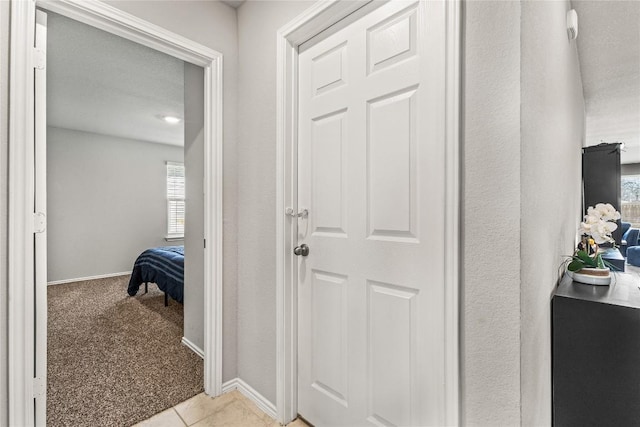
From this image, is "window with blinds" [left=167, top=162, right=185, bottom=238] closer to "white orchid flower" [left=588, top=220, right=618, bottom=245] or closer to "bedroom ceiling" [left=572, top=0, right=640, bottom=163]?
"white orchid flower" [left=588, top=220, right=618, bottom=245]

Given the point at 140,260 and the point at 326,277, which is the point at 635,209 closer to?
the point at 326,277

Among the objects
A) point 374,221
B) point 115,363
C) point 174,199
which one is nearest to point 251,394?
point 115,363

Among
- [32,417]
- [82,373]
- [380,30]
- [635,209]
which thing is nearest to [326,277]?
[380,30]

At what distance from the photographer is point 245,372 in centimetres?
190

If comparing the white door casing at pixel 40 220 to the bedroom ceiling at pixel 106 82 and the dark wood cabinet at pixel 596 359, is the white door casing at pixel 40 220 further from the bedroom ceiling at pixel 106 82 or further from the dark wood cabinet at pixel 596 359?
the dark wood cabinet at pixel 596 359

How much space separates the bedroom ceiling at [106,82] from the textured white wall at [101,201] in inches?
16.3

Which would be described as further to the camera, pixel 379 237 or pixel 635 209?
pixel 635 209

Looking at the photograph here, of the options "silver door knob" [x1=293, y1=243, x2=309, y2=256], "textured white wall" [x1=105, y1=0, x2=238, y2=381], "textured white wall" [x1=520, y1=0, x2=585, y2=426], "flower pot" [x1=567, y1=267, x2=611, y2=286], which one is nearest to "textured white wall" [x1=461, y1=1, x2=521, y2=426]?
"textured white wall" [x1=520, y1=0, x2=585, y2=426]

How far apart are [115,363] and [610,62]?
471 cm

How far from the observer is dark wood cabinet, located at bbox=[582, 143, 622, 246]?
2781mm

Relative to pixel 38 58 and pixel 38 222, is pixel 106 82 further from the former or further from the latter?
pixel 38 222

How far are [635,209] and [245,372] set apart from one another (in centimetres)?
844

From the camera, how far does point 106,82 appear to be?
10.6ft

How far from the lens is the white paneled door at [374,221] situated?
3.59ft
